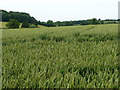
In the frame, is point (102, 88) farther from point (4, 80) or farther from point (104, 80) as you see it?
point (4, 80)

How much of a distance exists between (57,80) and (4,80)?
0.73 meters

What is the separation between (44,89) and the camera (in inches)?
82.9

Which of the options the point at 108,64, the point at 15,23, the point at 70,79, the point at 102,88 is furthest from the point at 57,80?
the point at 15,23

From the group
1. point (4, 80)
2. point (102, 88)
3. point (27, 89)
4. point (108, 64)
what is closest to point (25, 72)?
point (4, 80)

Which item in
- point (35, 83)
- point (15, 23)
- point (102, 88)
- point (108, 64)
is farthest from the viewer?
point (15, 23)

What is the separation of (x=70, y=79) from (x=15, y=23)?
74.2m

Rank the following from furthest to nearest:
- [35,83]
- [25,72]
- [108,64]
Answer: [108,64] < [25,72] < [35,83]

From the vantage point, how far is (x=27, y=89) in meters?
2.15

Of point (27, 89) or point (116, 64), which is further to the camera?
point (116, 64)

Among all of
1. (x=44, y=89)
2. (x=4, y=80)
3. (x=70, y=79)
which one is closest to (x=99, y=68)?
(x=70, y=79)

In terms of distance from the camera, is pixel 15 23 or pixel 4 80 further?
pixel 15 23

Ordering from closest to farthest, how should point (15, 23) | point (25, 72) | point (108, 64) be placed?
point (25, 72) < point (108, 64) < point (15, 23)

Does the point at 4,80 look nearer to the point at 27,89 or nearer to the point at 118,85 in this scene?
the point at 27,89

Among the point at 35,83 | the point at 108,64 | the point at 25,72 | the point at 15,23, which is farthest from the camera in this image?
the point at 15,23
